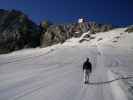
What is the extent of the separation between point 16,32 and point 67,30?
25.0 meters

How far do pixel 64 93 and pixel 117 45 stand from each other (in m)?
58.7

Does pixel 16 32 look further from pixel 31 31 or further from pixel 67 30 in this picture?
pixel 67 30

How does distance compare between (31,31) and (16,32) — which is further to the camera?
(31,31)

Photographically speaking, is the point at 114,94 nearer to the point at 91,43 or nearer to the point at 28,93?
the point at 28,93

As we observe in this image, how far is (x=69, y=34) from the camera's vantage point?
349ft

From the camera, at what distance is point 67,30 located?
362 feet

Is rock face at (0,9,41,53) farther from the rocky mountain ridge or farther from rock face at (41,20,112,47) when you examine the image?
rock face at (41,20,112,47)

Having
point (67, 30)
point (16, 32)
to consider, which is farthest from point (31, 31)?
point (67, 30)

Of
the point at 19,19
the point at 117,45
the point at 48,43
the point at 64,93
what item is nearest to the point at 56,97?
the point at 64,93

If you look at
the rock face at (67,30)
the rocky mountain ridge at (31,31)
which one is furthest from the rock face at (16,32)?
the rock face at (67,30)

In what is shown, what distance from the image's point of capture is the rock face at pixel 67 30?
103 meters

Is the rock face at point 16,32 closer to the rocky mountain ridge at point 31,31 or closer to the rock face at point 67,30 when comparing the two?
the rocky mountain ridge at point 31,31

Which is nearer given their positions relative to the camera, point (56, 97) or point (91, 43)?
point (56, 97)

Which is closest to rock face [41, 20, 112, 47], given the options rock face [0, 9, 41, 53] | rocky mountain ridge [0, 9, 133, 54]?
rocky mountain ridge [0, 9, 133, 54]
